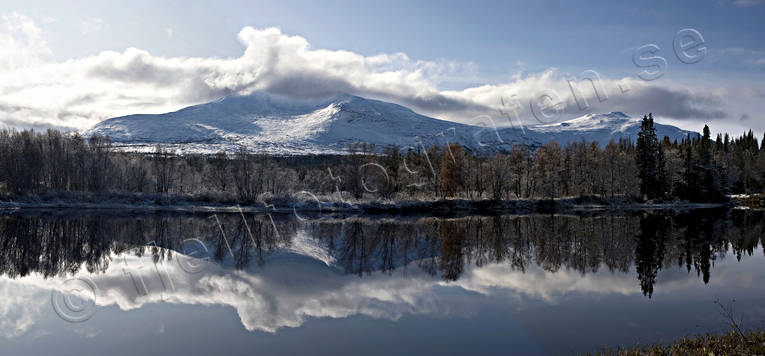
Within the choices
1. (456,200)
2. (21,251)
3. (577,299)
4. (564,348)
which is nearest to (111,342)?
(564,348)

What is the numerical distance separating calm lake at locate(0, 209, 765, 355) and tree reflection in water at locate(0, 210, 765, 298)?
A: 16 centimetres

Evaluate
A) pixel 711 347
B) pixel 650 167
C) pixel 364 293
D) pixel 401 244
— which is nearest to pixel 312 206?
pixel 401 244

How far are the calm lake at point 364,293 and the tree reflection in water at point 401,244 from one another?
0.16 metres

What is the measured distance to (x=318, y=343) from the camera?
923 centimetres

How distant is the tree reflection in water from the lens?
58.8 feet

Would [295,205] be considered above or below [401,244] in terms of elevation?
below

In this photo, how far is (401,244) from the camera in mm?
24859

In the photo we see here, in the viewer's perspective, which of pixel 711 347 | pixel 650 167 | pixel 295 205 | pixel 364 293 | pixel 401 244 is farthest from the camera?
pixel 650 167

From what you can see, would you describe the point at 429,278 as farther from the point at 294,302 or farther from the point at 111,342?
the point at 111,342

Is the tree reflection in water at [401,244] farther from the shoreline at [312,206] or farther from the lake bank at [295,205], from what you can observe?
the lake bank at [295,205]

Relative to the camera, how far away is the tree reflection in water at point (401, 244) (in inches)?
706

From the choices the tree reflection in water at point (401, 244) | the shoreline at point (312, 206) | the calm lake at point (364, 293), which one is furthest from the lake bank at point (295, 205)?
the calm lake at point (364, 293)

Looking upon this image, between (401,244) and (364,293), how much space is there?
11.4 metres

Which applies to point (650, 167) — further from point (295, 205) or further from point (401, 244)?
point (401, 244)
